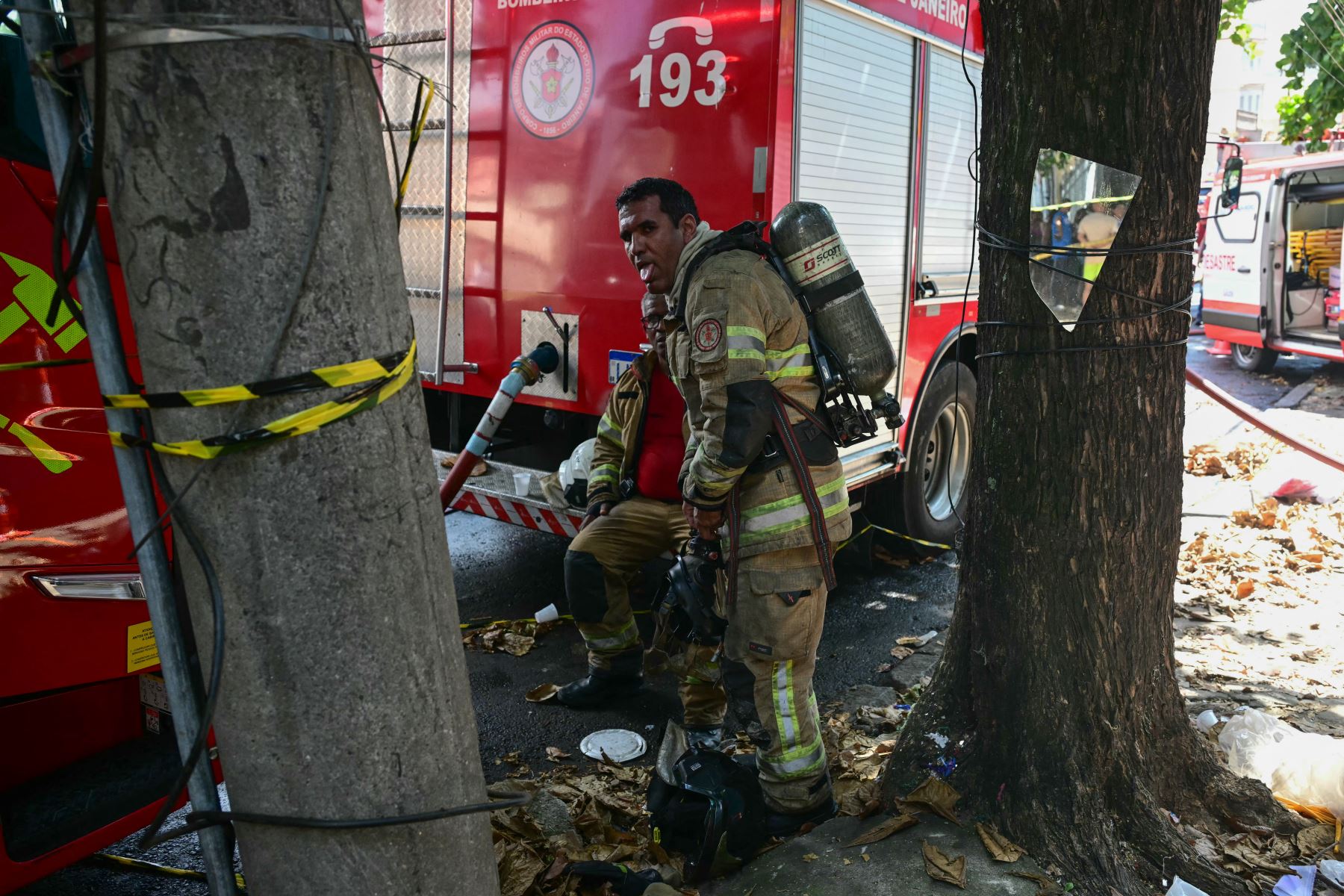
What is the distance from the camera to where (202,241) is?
1.29 meters

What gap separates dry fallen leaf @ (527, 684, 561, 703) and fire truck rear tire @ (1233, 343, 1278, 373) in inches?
467

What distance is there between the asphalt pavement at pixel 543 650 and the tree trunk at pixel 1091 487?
63.4 inches

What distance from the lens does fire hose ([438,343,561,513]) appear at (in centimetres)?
464

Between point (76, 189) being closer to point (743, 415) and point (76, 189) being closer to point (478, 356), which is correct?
point (743, 415)

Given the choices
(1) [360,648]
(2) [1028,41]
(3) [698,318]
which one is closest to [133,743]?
(1) [360,648]

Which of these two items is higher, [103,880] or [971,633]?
[971,633]

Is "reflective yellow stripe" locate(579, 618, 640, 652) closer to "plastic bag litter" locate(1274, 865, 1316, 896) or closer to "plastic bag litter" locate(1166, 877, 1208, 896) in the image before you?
"plastic bag litter" locate(1166, 877, 1208, 896)

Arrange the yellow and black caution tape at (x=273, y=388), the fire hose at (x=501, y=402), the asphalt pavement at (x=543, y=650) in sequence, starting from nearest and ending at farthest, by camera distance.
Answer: the yellow and black caution tape at (x=273, y=388) → the asphalt pavement at (x=543, y=650) → the fire hose at (x=501, y=402)

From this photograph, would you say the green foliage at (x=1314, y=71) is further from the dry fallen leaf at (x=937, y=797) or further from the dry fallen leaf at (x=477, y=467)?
the dry fallen leaf at (x=937, y=797)

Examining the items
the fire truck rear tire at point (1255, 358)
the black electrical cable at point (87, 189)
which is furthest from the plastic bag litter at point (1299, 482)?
the black electrical cable at point (87, 189)

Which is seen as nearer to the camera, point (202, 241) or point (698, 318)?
point (202, 241)

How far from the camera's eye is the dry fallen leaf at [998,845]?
259 centimetres

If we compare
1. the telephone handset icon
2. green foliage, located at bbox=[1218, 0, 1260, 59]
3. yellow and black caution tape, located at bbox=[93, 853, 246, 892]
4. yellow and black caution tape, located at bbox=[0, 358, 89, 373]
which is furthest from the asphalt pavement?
green foliage, located at bbox=[1218, 0, 1260, 59]

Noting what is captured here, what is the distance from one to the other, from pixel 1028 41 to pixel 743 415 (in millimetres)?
1205
